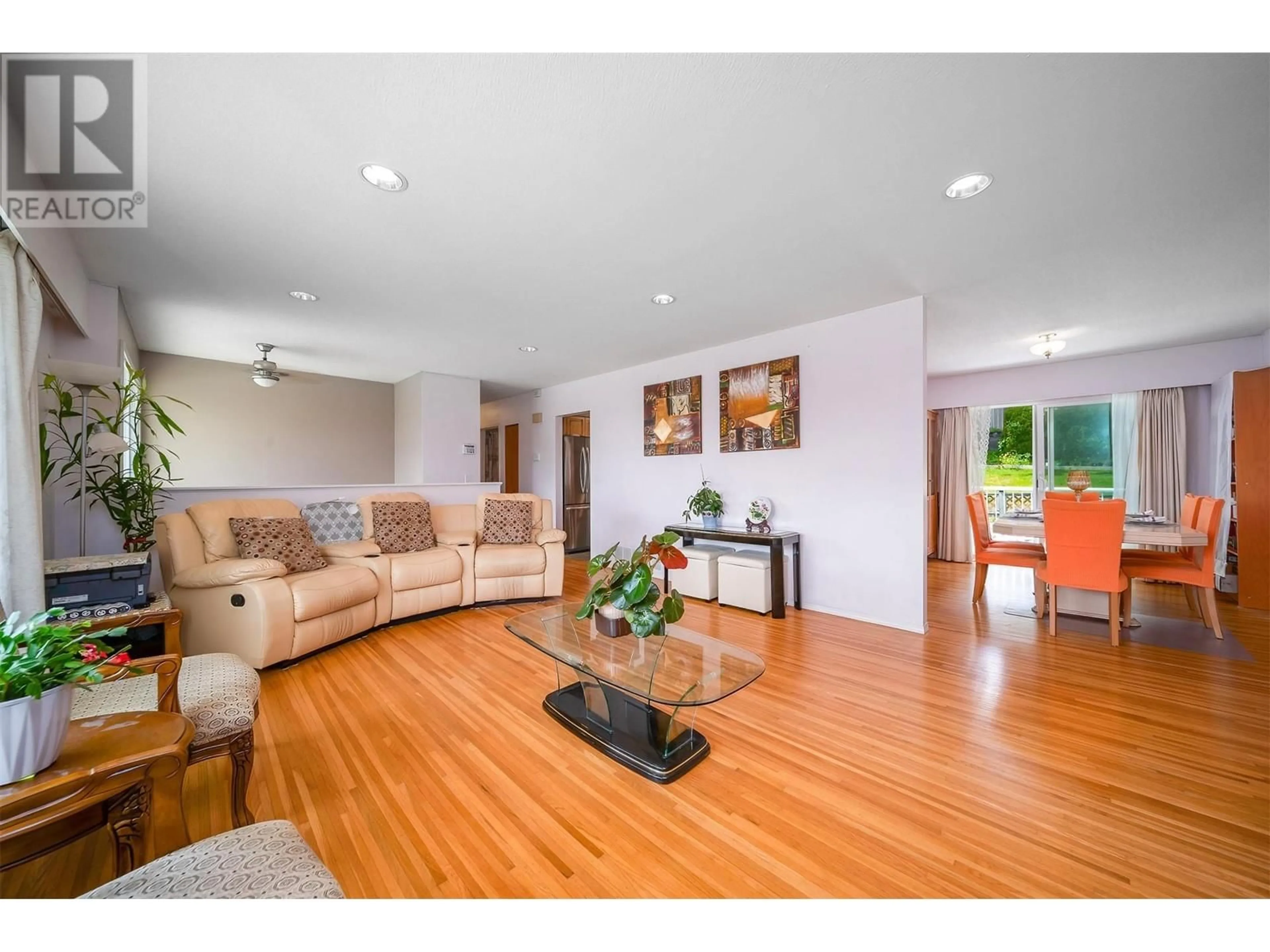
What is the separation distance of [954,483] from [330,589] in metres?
6.96

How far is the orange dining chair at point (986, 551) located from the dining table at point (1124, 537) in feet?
0.48

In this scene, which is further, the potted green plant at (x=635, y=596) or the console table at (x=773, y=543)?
the console table at (x=773, y=543)

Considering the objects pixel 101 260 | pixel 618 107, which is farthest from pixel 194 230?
pixel 618 107

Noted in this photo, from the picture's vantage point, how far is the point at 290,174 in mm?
1884

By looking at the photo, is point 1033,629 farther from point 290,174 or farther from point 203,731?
point 290,174

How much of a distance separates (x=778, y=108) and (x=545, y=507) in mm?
3603

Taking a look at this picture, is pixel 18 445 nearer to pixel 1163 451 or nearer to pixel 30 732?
pixel 30 732

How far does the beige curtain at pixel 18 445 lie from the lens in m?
1.69

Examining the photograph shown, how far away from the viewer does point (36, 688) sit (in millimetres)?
815

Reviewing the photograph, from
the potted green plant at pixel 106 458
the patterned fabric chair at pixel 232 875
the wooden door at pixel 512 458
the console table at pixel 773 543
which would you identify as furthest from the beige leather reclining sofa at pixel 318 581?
the wooden door at pixel 512 458

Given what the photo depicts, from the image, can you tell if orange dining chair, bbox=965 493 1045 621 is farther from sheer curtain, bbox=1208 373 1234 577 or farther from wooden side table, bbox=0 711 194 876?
wooden side table, bbox=0 711 194 876

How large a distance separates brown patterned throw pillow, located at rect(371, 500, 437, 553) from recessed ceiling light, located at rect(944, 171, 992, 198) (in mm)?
4156

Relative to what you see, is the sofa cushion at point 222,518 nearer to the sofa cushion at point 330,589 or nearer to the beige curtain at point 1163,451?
the sofa cushion at point 330,589

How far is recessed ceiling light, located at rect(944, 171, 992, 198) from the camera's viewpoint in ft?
6.39
